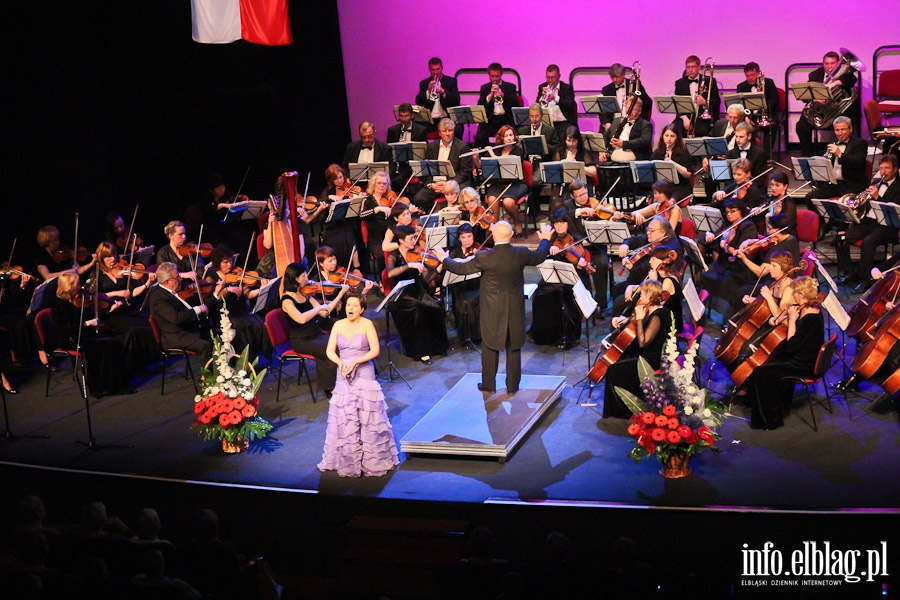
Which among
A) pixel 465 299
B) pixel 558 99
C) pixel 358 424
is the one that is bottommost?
pixel 358 424

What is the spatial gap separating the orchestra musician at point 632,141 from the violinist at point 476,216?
7.39ft

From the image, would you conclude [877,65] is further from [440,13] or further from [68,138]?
[68,138]

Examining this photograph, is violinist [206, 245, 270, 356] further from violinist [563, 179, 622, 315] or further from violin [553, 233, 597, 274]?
violinist [563, 179, 622, 315]

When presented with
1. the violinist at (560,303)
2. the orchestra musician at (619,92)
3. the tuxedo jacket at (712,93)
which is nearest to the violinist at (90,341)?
the violinist at (560,303)

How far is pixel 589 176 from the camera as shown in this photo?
39.6 feet

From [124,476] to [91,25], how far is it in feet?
20.8

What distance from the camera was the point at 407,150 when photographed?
1255cm

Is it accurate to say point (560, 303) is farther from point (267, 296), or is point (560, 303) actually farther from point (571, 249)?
point (267, 296)

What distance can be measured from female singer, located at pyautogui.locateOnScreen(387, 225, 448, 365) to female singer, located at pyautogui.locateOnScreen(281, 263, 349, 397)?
2.79 feet

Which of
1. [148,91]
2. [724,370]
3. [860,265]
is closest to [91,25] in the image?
[148,91]

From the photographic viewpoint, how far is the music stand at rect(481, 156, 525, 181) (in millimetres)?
11539

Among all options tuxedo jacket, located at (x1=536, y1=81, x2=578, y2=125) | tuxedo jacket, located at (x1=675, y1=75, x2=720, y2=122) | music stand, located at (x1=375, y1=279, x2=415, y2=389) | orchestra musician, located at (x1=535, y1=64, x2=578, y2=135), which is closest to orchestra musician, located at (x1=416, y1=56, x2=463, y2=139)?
orchestra musician, located at (x1=535, y1=64, x2=578, y2=135)

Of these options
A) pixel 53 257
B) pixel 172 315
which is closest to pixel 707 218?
pixel 172 315

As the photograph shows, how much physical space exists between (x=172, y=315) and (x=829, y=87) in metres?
7.85
